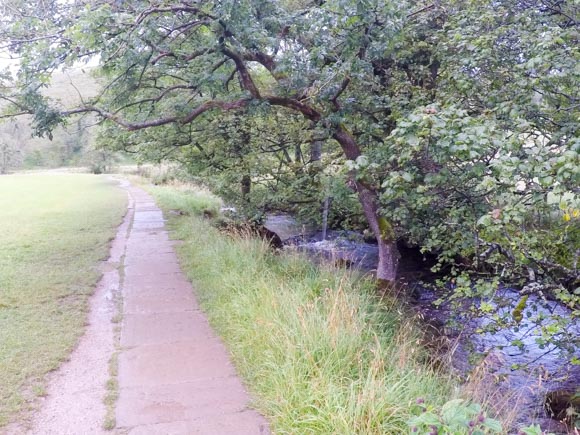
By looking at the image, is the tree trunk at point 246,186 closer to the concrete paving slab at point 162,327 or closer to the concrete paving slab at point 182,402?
the concrete paving slab at point 162,327

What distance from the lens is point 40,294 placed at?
6.24 meters

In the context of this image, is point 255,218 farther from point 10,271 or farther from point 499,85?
point 499,85

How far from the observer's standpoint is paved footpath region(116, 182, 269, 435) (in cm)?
329

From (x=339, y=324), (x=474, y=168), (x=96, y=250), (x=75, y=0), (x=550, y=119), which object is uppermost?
(x=75, y=0)

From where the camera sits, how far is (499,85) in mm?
5422

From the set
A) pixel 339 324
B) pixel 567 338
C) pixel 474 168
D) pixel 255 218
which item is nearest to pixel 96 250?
pixel 255 218

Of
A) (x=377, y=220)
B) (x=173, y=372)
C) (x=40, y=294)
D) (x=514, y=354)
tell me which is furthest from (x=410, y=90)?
(x=40, y=294)

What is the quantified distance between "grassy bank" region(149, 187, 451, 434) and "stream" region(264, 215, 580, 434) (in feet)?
1.88

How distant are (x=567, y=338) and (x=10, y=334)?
5338 mm

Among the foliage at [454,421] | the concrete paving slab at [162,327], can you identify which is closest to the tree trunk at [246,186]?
the concrete paving slab at [162,327]

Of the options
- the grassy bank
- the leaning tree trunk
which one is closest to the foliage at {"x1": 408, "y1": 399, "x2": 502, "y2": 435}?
the grassy bank

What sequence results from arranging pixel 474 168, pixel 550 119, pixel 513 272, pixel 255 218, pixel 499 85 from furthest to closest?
pixel 255 218
pixel 499 85
pixel 513 272
pixel 550 119
pixel 474 168

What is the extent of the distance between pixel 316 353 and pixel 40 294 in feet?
14.2

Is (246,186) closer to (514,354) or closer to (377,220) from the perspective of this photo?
(377,220)
